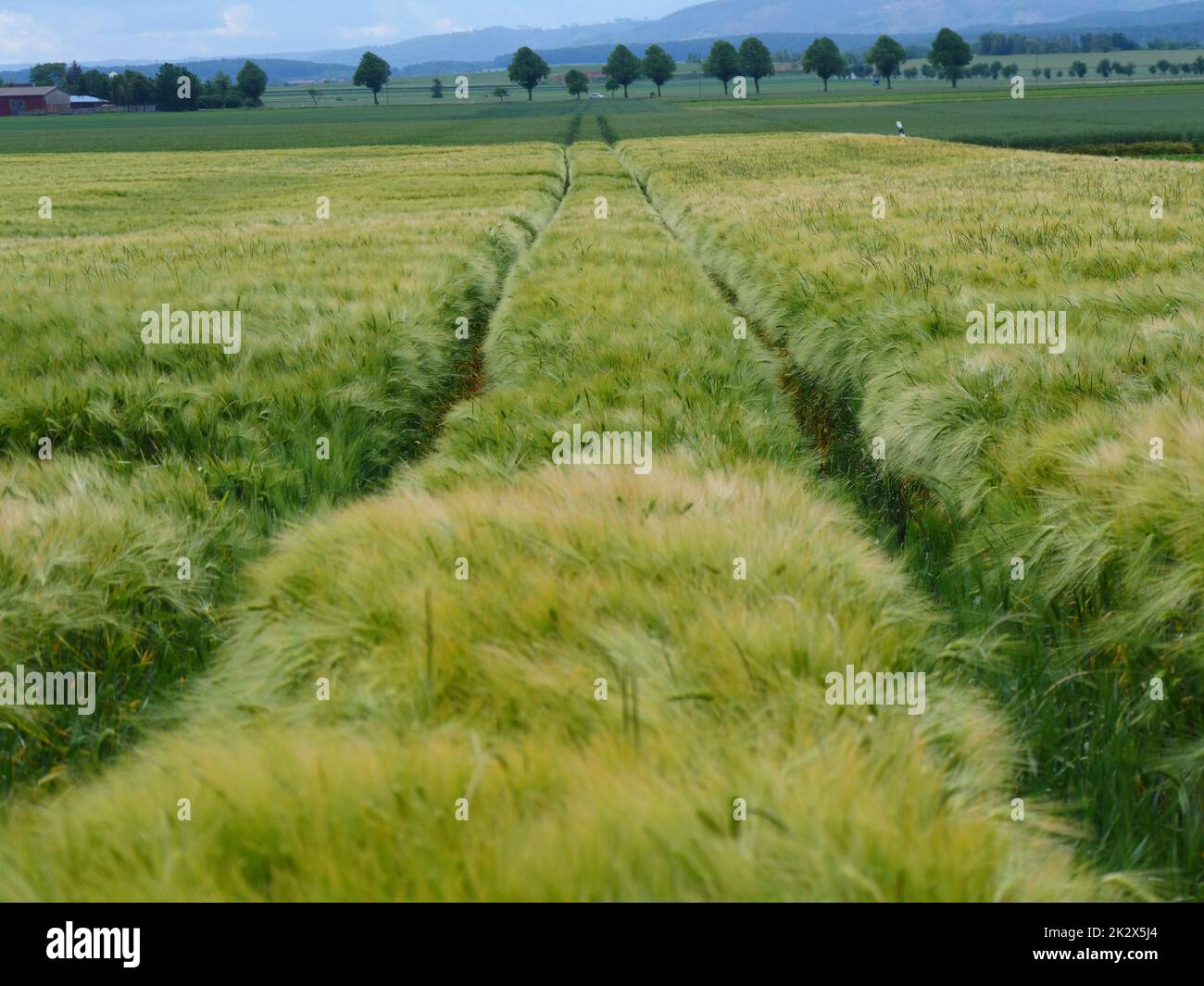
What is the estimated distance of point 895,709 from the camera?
228 centimetres

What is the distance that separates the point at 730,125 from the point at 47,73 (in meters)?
165

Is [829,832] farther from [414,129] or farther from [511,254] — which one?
[414,129]

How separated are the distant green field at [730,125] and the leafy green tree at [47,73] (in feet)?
284

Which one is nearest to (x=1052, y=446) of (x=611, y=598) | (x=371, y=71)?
(x=611, y=598)

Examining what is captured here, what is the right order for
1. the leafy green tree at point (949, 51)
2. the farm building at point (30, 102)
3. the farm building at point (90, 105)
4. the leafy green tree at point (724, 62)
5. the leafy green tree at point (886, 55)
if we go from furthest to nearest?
the farm building at point (90, 105), the leafy green tree at point (724, 62), the leafy green tree at point (886, 55), the farm building at point (30, 102), the leafy green tree at point (949, 51)

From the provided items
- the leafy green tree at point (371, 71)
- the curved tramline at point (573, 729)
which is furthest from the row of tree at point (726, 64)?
the curved tramline at point (573, 729)

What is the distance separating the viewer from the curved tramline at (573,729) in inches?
62.9

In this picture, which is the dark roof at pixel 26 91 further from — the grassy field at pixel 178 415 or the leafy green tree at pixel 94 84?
the grassy field at pixel 178 415

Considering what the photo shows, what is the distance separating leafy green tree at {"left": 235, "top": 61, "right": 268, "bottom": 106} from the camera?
460ft

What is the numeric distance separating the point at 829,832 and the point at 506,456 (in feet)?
10.7

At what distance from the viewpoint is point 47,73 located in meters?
173

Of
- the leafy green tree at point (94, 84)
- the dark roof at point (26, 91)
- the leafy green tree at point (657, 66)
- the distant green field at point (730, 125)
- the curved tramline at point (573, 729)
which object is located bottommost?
the curved tramline at point (573, 729)


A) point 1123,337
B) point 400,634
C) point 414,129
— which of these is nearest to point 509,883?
point 400,634

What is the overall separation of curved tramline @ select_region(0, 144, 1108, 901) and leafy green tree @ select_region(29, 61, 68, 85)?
20794 centimetres
